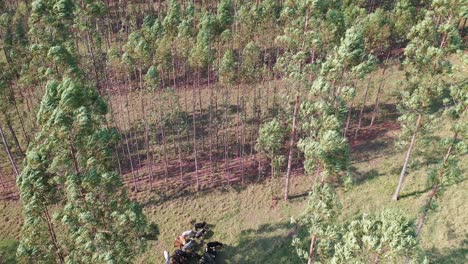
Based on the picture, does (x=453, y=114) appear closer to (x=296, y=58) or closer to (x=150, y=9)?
(x=296, y=58)

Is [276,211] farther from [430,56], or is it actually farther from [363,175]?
[430,56]

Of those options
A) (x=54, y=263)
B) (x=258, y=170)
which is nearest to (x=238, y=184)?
(x=258, y=170)

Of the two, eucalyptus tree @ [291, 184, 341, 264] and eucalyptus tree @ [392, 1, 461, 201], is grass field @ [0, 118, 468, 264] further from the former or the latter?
eucalyptus tree @ [291, 184, 341, 264]

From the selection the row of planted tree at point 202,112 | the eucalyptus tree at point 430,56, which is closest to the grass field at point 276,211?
the row of planted tree at point 202,112

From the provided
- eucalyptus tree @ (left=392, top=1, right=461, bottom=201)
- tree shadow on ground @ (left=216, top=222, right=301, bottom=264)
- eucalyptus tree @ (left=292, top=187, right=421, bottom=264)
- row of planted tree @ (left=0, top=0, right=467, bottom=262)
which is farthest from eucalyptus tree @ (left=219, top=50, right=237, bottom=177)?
eucalyptus tree @ (left=292, top=187, right=421, bottom=264)

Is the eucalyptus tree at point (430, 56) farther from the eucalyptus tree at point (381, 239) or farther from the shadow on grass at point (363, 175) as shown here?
the eucalyptus tree at point (381, 239)
